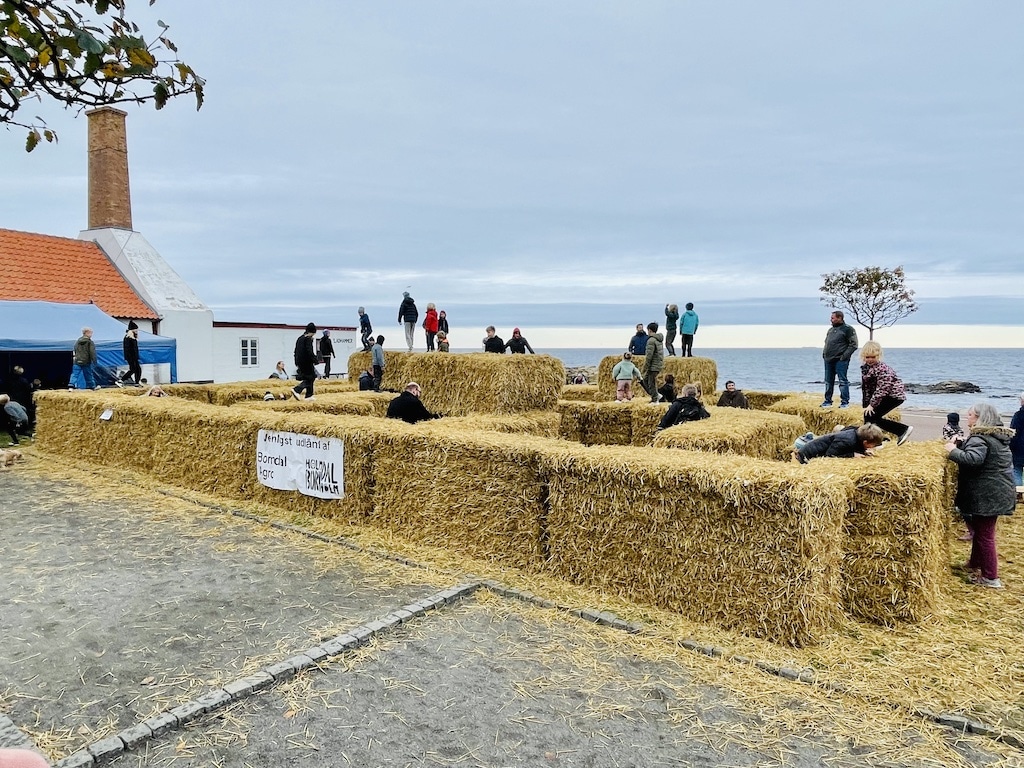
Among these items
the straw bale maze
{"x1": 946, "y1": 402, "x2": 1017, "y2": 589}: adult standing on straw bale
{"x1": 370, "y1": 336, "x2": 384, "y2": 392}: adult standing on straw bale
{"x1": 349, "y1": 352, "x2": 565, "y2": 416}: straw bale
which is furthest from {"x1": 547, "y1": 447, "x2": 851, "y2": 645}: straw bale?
{"x1": 370, "y1": 336, "x2": 384, "y2": 392}: adult standing on straw bale

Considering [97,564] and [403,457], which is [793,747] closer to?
[403,457]

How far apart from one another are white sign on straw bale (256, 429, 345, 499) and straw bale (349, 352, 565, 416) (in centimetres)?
504

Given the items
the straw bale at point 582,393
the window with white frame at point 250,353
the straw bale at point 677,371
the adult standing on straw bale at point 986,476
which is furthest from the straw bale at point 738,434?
the window with white frame at point 250,353

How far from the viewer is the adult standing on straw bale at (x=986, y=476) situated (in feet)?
20.6

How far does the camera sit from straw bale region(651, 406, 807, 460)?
8.45 m

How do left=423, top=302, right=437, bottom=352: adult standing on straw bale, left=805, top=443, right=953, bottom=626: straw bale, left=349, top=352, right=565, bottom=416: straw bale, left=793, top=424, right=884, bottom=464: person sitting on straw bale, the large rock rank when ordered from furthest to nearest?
the large rock < left=423, top=302, right=437, bottom=352: adult standing on straw bale < left=349, top=352, right=565, bottom=416: straw bale < left=793, top=424, right=884, bottom=464: person sitting on straw bale < left=805, top=443, right=953, bottom=626: straw bale

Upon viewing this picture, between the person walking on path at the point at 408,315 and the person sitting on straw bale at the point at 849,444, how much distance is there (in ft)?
43.8

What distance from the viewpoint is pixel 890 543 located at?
552 centimetres

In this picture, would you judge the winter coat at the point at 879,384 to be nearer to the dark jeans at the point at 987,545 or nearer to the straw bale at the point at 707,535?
the dark jeans at the point at 987,545

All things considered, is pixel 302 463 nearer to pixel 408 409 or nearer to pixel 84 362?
pixel 408 409

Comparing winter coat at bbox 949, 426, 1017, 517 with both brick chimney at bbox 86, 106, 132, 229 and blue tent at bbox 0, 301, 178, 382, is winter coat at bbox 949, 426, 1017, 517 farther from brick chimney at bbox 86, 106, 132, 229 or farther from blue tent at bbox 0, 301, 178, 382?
brick chimney at bbox 86, 106, 132, 229

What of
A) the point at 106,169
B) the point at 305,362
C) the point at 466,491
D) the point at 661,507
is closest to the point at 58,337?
the point at 305,362

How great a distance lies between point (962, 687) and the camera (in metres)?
4.44

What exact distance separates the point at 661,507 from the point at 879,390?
4705 millimetres
